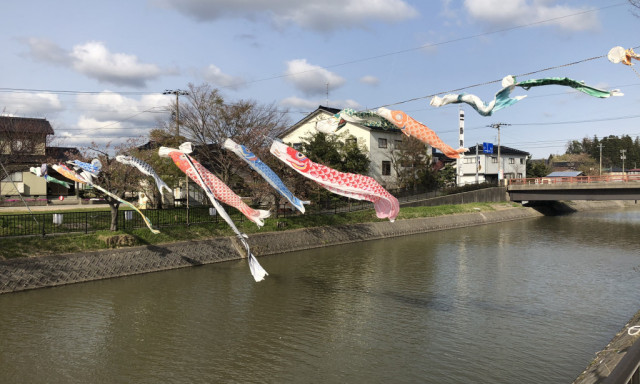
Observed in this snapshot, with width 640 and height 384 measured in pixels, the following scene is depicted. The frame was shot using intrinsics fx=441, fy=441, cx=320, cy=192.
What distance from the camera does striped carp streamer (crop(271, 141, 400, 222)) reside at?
945 centimetres

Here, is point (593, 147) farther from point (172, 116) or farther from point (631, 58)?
point (631, 58)

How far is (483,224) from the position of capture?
46.2 m

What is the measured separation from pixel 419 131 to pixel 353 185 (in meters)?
1.83

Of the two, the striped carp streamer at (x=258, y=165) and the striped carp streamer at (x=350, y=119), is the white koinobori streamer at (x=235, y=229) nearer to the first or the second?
the striped carp streamer at (x=258, y=165)

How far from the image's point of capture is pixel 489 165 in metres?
68.1

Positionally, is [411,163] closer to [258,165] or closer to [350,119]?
[258,165]

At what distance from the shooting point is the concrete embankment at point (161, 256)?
18.3 metres

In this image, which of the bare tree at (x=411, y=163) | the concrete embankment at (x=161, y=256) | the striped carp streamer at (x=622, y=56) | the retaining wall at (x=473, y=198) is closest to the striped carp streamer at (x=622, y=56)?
the striped carp streamer at (x=622, y=56)

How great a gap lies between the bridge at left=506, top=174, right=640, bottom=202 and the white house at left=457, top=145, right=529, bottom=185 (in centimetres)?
999

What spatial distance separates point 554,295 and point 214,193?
14.2 meters

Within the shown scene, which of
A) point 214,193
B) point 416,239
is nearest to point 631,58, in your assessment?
point 214,193

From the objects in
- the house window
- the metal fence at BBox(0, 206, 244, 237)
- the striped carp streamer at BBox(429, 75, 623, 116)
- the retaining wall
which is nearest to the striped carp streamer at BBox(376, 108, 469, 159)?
the striped carp streamer at BBox(429, 75, 623, 116)

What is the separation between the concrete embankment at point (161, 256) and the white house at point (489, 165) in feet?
114

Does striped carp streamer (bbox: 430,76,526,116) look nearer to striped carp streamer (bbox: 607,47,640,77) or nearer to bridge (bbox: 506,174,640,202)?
striped carp streamer (bbox: 607,47,640,77)
